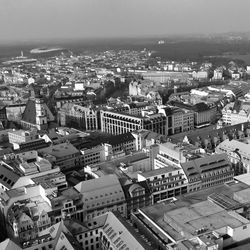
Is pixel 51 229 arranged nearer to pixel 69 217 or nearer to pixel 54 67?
pixel 69 217

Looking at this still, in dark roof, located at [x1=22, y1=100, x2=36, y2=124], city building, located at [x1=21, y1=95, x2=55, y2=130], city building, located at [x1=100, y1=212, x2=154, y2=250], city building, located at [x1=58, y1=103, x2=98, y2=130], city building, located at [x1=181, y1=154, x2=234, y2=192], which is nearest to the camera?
city building, located at [x1=100, y1=212, x2=154, y2=250]

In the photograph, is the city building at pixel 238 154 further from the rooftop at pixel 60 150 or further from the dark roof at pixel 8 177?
the dark roof at pixel 8 177

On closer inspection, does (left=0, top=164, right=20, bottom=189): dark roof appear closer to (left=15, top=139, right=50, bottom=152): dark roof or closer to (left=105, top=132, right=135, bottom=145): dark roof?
(left=15, top=139, right=50, bottom=152): dark roof

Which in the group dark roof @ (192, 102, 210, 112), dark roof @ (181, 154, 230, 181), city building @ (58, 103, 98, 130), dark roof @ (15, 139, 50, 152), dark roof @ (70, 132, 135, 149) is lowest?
city building @ (58, 103, 98, 130)

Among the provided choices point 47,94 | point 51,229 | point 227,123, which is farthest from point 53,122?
point 51,229

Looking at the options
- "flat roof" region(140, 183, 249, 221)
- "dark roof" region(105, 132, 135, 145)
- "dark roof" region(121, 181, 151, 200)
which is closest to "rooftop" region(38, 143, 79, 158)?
"dark roof" region(105, 132, 135, 145)

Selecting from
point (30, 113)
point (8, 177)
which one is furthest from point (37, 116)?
point (8, 177)

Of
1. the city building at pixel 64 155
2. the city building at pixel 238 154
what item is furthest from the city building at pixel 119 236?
the city building at pixel 238 154
